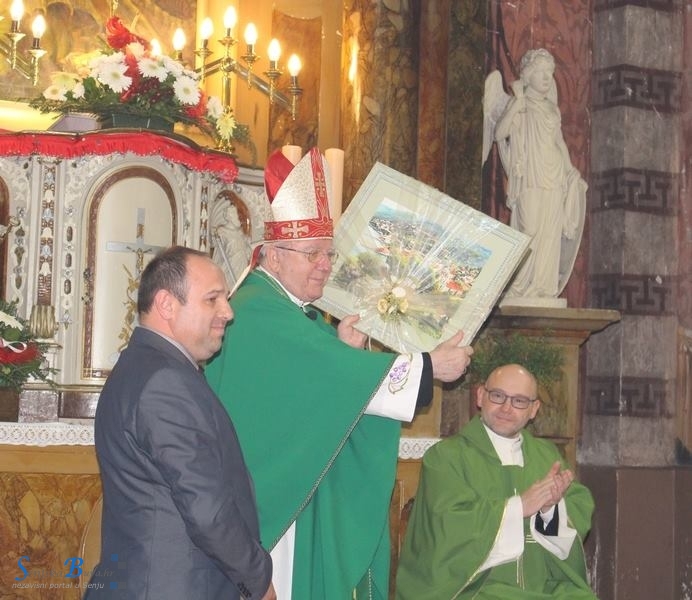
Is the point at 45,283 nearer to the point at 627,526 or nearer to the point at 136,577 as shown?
the point at 136,577

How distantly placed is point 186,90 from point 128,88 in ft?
0.95

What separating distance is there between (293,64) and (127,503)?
15.5ft

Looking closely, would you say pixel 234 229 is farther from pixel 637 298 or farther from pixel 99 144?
pixel 637 298

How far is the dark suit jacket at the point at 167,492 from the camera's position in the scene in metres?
3.08

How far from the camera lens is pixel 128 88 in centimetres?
578

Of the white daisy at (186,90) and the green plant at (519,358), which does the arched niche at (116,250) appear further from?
the green plant at (519,358)

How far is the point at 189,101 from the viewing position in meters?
5.91

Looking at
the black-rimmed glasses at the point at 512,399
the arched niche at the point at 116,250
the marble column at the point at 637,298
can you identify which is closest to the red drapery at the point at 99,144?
the arched niche at the point at 116,250

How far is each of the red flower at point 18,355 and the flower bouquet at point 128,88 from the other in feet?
4.01

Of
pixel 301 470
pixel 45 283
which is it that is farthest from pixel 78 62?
pixel 301 470

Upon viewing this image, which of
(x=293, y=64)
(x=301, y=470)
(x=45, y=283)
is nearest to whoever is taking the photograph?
(x=301, y=470)

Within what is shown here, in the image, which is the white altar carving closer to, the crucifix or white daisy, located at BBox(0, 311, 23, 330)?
the crucifix

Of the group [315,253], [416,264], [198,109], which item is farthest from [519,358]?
[315,253]

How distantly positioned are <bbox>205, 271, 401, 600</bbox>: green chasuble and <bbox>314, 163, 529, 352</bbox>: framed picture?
9.1 inches
